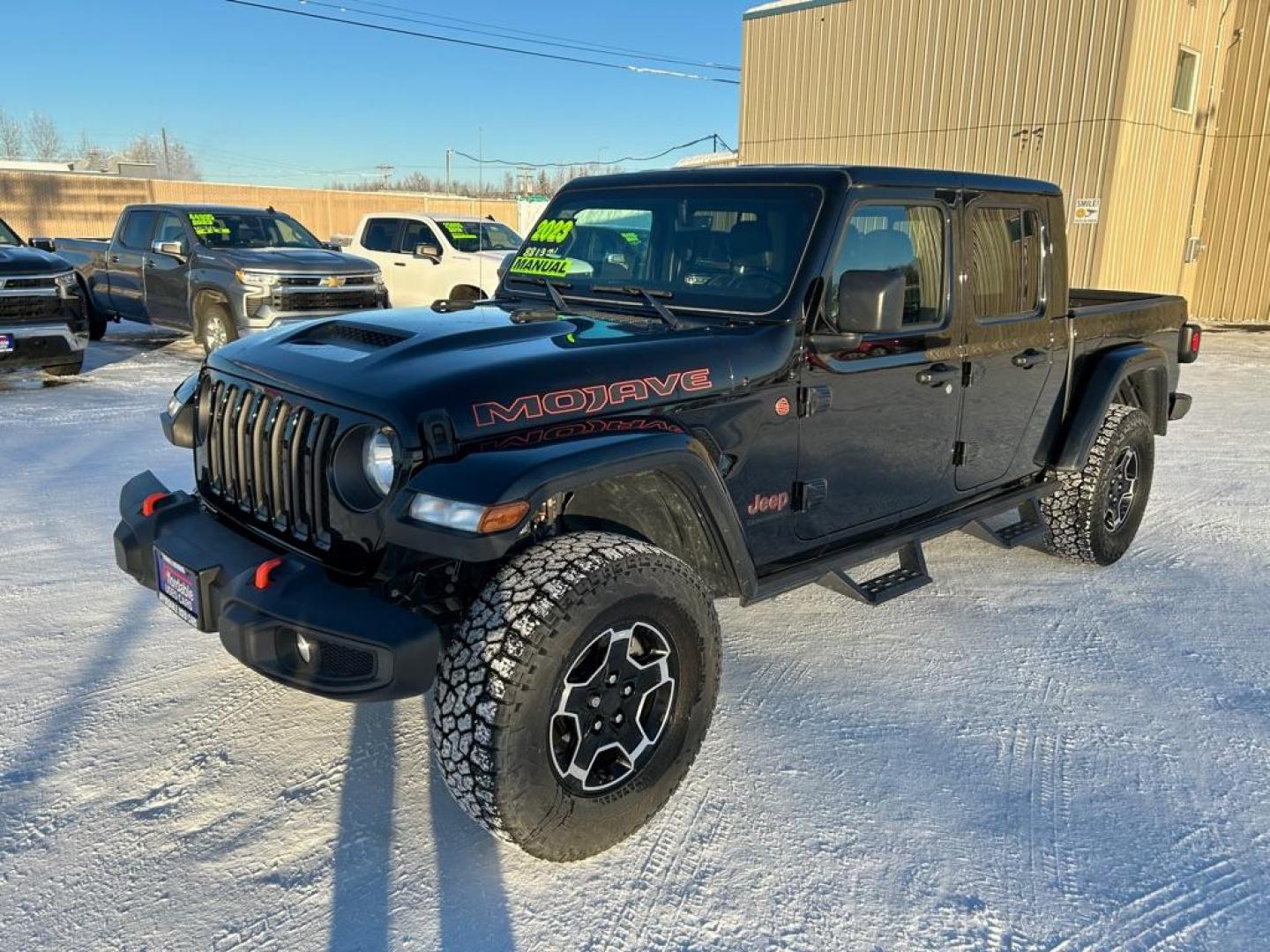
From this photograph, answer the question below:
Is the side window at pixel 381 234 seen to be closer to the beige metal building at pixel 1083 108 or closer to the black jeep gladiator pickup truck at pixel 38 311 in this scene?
the black jeep gladiator pickup truck at pixel 38 311

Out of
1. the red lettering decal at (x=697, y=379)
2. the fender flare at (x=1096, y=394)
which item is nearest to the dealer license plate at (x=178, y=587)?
the red lettering decal at (x=697, y=379)

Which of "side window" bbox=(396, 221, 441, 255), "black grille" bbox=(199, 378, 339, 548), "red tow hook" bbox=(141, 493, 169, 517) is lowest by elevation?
"red tow hook" bbox=(141, 493, 169, 517)

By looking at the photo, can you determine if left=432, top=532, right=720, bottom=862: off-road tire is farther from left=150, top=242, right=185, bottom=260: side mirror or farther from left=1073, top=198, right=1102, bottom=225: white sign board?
left=1073, top=198, right=1102, bottom=225: white sign board

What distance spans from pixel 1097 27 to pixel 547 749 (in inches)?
625

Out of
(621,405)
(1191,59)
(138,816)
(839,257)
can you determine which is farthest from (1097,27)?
(138,816)

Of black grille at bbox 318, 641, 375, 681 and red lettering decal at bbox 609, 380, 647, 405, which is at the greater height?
red lettering decal at bbox 609, 380, 647, 405

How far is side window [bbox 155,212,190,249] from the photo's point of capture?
1096 centimetres

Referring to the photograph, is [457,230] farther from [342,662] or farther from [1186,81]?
[1186,81]

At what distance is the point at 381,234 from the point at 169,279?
320 centimetres

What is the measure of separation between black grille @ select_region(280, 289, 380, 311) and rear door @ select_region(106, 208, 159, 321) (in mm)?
2578

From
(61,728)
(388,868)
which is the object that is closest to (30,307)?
(61,728)

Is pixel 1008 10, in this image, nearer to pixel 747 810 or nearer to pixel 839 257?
pixel 839 257

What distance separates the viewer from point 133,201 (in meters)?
32.4

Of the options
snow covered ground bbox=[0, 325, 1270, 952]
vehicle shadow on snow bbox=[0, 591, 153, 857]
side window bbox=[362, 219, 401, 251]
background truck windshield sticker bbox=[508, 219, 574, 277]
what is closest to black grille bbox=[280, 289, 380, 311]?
side window bbox=[362, 219, 401, 251]
